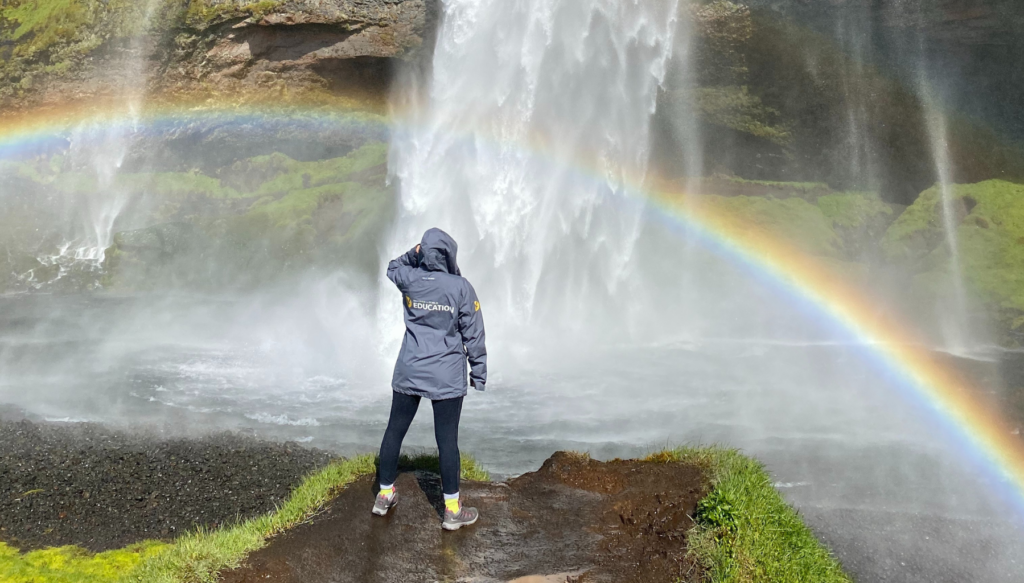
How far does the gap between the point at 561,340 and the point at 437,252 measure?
16601mm

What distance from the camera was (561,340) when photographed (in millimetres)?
21922

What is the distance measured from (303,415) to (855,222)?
24777 millimetres

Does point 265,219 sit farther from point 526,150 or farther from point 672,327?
point 672,327

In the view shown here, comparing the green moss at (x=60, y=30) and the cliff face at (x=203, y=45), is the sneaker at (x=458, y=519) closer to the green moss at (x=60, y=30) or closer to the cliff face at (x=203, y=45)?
the cliff face at (x=203, y=45)

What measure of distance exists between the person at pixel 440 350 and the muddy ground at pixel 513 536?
0.39m

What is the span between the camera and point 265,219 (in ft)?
116

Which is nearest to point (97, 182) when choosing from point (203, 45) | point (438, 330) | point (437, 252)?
point (203, 45)

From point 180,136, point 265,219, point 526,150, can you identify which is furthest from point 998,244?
point 180,136

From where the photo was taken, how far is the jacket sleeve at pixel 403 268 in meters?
5.60

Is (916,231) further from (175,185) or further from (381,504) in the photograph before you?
(175,185)

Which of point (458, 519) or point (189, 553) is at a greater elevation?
point (458, 519)

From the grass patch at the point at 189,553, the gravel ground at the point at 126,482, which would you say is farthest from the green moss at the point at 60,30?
the grass patch at the point at 189,553

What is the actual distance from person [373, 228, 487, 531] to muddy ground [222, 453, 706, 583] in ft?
1.29

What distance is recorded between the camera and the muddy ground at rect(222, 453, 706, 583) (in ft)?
16.5
